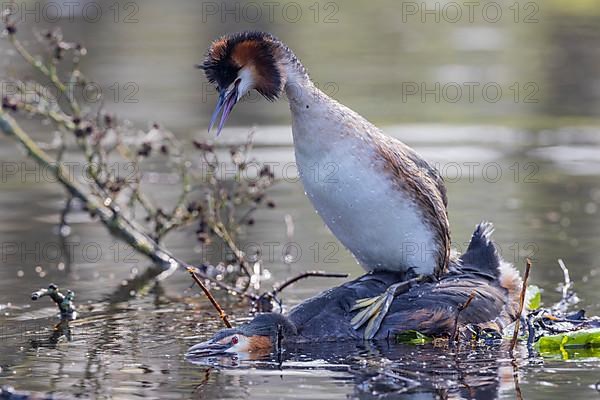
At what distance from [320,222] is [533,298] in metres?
3.31

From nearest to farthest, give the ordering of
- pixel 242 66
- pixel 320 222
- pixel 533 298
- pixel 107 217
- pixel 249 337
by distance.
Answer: pixel 249 337 → pixel 242 66 → pixel 533 298 → pixel 107 217 → pixel 320 222

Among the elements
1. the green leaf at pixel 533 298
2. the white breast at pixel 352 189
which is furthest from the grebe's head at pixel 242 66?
the green leaf at pixel 533 298

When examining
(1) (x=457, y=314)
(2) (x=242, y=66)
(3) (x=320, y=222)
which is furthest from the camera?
(3) (x=320, y=222)

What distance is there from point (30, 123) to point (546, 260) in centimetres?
878

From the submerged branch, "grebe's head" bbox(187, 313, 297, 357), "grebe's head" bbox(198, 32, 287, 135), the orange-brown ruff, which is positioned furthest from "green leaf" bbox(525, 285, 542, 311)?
the submerged branch

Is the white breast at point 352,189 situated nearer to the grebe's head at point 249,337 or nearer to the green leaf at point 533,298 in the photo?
the grebe's head at point 249,337

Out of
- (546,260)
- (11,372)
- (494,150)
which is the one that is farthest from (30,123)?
(11,372)

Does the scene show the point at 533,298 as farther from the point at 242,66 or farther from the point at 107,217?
the point at 107,217

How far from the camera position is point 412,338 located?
8469 mm

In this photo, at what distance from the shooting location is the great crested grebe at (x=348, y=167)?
8.45 metres

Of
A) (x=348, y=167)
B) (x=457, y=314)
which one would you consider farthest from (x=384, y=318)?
(x=348, y=167)

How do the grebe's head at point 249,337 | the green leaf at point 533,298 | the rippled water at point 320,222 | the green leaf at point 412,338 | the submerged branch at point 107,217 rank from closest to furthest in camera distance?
1. the rippled water at point 320,222
2. the grebe's head at point 249,337
3. the green leaf at point 412,338
4. the green leaf at point 533,298
5. the submerged branch at point 107,217

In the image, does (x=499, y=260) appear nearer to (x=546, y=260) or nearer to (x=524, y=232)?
(x=546, y=260)

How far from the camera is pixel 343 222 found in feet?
28.3
